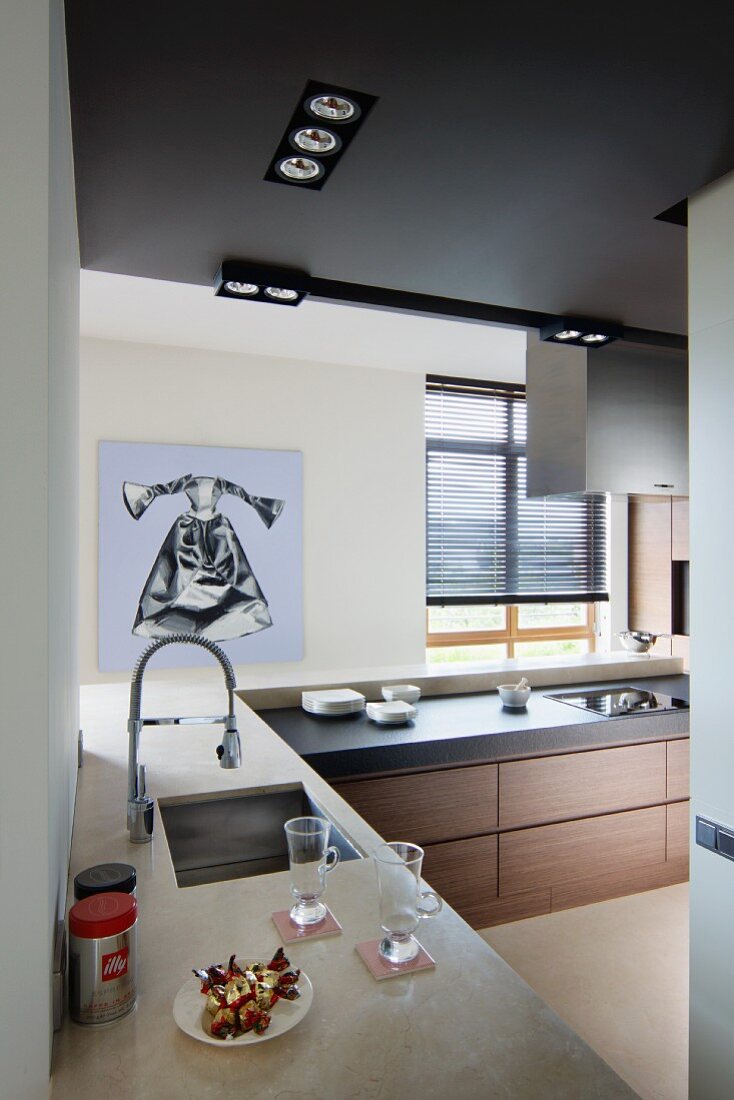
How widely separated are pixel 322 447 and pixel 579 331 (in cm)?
256

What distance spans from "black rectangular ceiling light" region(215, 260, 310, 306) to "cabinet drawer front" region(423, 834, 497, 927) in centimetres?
184

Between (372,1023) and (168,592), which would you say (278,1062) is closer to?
(372,1023)

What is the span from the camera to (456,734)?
8.57 ft

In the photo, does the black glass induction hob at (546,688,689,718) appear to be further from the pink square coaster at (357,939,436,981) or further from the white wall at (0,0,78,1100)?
the white wall at (0,0,78,1100)

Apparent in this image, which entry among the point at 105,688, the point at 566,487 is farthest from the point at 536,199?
the point at 105,688

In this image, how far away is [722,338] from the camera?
1620mm

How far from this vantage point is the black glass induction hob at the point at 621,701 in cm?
299

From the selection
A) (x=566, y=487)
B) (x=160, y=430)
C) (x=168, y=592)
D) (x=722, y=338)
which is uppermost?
(x=160, y=430)

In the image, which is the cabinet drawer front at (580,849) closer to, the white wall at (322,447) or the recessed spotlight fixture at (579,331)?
the recessed spotlight fixture at (579,331)

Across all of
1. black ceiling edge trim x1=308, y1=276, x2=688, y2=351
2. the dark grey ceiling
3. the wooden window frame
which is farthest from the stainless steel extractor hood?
the wooden window frame

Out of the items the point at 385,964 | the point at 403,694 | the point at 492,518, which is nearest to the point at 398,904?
the point at 385,964

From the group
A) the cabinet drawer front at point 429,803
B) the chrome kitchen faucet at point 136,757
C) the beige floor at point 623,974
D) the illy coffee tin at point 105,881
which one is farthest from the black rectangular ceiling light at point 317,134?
the beige floor at point 623,974

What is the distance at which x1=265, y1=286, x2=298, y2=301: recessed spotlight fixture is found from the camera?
87.3 inches

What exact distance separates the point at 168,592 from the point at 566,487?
256cm
